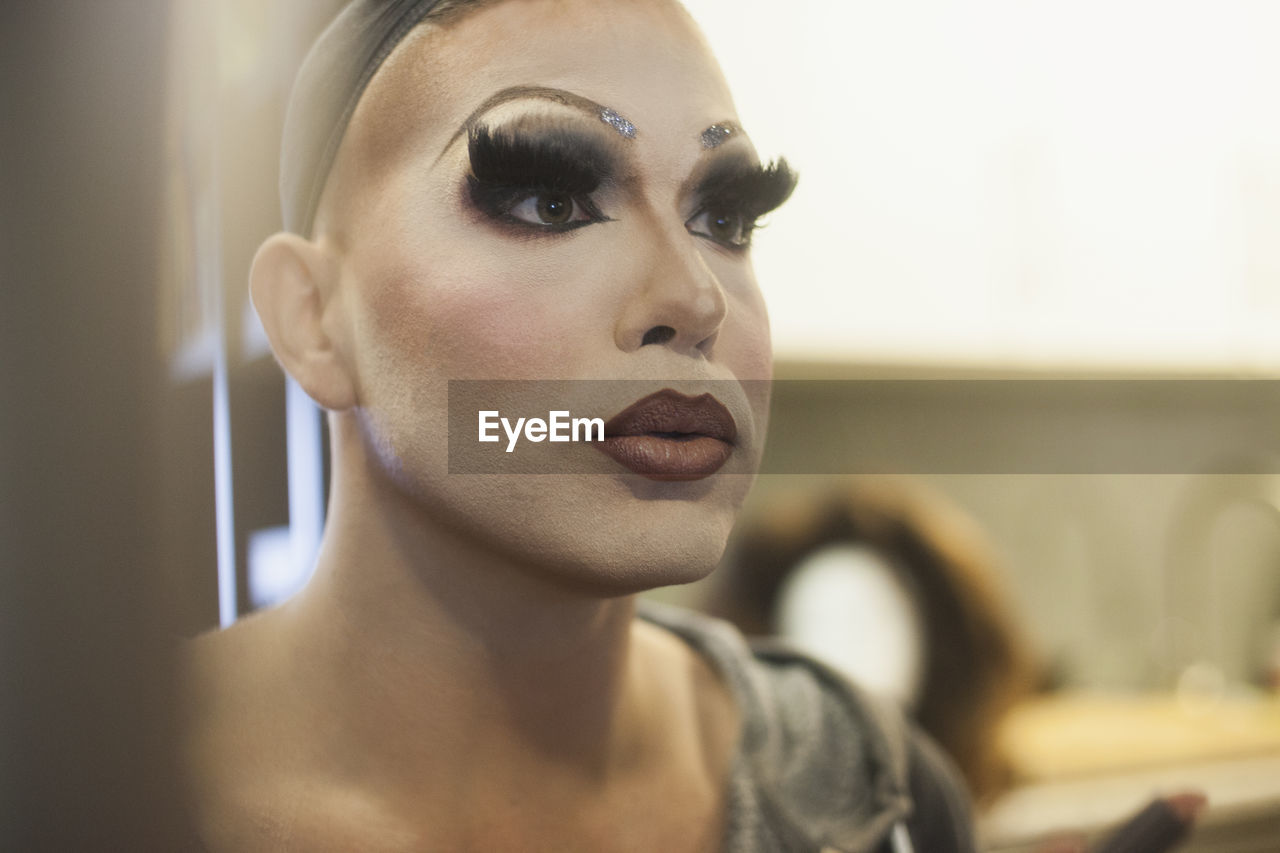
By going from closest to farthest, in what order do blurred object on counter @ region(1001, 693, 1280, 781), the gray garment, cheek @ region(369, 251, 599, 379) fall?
cheek @ region(369, 251, 599, 379) < the gray garment < blurred object on counter @ region(1001, 693, 1280, 781)

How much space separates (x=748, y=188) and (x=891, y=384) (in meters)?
0.21

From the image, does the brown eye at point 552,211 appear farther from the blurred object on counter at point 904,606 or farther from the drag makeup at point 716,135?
the blurred object on counter at point 904,606

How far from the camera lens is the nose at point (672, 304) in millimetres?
472

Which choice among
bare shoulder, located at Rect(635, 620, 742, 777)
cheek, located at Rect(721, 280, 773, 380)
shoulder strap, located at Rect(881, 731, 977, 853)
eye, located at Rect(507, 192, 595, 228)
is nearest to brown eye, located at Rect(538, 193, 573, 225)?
eye, located at Rect(507, 192, 595, 228)

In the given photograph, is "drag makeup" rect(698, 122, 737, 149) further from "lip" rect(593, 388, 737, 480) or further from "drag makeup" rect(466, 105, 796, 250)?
"lip" rect(593, 388, 737, 480)

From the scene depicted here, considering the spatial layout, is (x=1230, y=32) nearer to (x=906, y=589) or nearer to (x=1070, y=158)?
(x=1070, y=158)

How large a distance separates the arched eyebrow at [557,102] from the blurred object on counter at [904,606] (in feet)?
1.01

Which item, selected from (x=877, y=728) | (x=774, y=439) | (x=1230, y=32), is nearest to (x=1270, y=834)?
(x=877, y=728)

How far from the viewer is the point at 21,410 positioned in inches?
21.0

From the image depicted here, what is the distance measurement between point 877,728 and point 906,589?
0.37 ft

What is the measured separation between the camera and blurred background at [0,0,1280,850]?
0.53 m

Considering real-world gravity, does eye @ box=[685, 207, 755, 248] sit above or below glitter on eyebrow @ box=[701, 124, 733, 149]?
below

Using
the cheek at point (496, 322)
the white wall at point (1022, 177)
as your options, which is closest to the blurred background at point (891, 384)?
the white wall at point (1022, 177)

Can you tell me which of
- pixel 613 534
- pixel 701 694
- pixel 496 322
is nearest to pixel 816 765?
pixel 701 694
